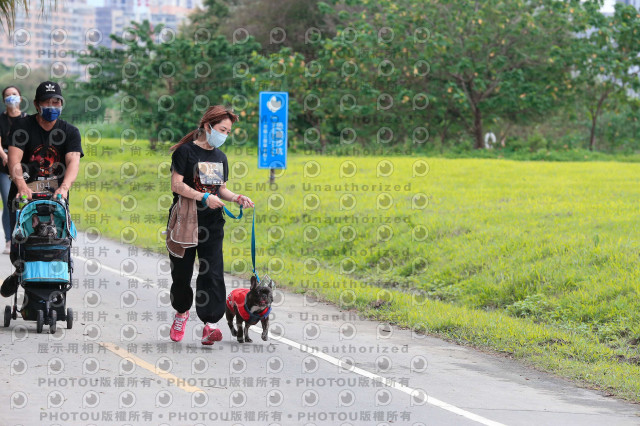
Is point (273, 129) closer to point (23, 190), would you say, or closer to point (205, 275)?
point (23, 190)

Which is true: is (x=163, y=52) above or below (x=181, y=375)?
above

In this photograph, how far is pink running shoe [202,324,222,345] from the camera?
8328 mm

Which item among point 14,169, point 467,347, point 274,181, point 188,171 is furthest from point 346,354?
point 274,181

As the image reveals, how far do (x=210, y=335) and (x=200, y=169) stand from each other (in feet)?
5.04

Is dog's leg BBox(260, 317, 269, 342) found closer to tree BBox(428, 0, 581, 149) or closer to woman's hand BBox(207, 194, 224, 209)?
woman's hand BBox(207, 194, 224, 209)

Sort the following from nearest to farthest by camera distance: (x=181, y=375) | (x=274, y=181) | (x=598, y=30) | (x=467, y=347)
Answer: (x=181, y=375) → (x=467, y=347) → (x=274, y=181) → (x=598, y=30)

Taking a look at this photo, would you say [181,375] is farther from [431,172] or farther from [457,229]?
[431,172]

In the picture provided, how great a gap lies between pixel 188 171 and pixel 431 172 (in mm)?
14205

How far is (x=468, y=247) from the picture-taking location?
13.0 m

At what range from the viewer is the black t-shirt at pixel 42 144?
868 cm

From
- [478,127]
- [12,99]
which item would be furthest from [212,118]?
[478,127]

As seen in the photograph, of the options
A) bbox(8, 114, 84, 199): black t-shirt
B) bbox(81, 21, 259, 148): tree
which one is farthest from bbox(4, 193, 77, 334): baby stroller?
bbox(81, 21, 259, 148): tree

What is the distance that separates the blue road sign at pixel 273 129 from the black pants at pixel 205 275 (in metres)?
11.4

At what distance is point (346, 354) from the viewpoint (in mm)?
8445
